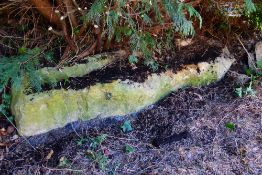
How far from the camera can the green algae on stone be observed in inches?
113

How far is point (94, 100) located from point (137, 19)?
817mm

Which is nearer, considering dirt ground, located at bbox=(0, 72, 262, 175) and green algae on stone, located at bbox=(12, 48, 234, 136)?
dirt ground, located at bbox=(0, 72, 262, 175)

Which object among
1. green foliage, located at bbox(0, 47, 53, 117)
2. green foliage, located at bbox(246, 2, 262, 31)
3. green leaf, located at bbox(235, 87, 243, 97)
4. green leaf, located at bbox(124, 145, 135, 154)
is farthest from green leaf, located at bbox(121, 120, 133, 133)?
green foliage, located at bbox(246, 2, 262, 31)

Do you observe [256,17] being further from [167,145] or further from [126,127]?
[126,127]

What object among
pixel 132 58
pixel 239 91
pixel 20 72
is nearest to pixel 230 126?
pixel 239 91

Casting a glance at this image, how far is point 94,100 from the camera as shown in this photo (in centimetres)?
302

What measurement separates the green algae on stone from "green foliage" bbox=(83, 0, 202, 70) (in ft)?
0.78

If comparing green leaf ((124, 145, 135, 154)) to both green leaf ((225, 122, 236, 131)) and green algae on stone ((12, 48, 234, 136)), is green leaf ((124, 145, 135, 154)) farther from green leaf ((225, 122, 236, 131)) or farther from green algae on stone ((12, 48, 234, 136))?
green leaf ((225, 122, 236, 131))

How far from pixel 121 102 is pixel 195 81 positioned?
83cm

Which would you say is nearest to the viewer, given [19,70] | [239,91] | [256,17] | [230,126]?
[19,70]

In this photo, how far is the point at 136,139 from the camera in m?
2.96

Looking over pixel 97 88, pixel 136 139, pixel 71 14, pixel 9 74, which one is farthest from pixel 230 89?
pixel 9 74

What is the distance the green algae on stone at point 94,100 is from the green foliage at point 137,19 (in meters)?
0.24

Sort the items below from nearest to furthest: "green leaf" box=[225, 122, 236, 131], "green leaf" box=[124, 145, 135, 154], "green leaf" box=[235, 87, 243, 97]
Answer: "green leaf" box=[124, 145, 135, 154]
"green leaf" box=[225, 122, 236, 131]
"green leaf" box=[235, 87, 243, 97]
